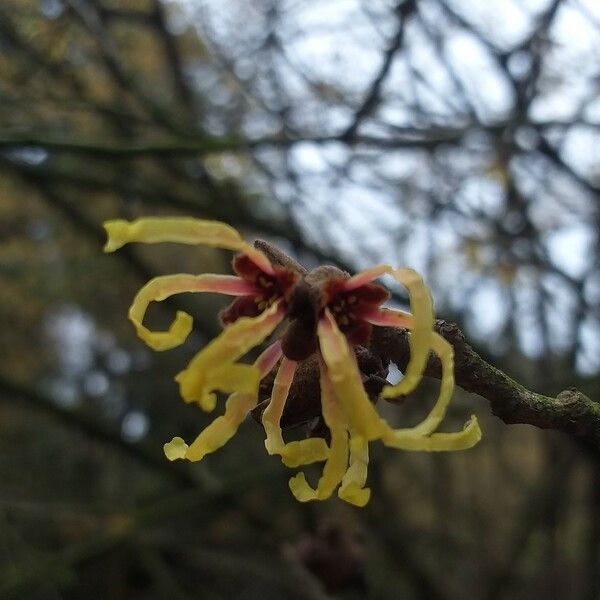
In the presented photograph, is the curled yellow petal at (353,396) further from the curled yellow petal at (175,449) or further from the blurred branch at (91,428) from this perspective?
the blurred branch at (91,428)

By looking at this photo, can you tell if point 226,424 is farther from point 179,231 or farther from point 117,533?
point 117,533

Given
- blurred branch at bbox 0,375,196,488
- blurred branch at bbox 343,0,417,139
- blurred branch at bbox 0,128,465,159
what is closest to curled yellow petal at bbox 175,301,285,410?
blurred branch at bbox 0,128,465,159

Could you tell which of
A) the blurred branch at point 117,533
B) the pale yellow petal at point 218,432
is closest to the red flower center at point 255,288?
the pale yellow petal at point 218,432

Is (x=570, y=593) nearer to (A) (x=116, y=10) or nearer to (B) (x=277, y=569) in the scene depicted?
(B) (x=277, y=569)

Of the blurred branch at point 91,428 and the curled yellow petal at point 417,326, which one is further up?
the curled yellow petal at point 417,326

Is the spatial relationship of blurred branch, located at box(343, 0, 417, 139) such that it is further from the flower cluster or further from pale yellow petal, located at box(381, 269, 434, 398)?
pale yellow petal, located at box(381, 269, 434, 398)

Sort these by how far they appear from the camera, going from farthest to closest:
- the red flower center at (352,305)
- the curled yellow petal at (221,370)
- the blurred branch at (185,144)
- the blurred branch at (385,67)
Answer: the blurred branch at (385,67), the blurred branch at (185,144), the red flower center at (352,305), the curled yellow petal at (221,370)

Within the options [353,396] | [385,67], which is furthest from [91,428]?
[353,396]
